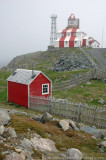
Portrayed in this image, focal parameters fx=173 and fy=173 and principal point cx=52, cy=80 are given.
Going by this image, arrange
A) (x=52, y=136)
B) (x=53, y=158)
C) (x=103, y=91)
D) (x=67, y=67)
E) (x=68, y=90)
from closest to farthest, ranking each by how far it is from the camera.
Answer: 1. (x=53, y=158)
2. (x=52, y=136)
3. (x=103, y=91)
4. (x=68, y=90)
5. (x=67, y=67)

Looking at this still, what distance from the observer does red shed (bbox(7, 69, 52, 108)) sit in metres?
18.8

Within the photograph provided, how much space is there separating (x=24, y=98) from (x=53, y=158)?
1372cm

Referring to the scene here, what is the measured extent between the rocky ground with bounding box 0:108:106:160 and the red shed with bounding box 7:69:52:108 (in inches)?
337

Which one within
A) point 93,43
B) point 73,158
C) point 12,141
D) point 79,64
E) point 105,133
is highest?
point 93,43

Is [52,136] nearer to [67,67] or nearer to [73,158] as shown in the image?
[73,158]

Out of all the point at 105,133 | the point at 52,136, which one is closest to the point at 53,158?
the point at 52,136

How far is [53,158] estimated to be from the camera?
226 inches

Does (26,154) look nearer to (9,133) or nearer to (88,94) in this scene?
(9,133)

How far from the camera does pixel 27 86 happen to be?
1856 centimetres

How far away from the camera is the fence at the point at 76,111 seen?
12.5 meters

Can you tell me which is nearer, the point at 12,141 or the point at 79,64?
the point at 12,141

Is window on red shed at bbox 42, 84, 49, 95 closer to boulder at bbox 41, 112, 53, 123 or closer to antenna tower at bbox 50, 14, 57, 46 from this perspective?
boulder at bbox 41, 112, 53, 123

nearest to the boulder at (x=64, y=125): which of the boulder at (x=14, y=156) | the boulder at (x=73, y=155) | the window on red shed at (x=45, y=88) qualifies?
the boulder at (x=73, y=155)

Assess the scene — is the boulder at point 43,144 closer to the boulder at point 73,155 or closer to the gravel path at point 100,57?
the boulder at point 73,155
